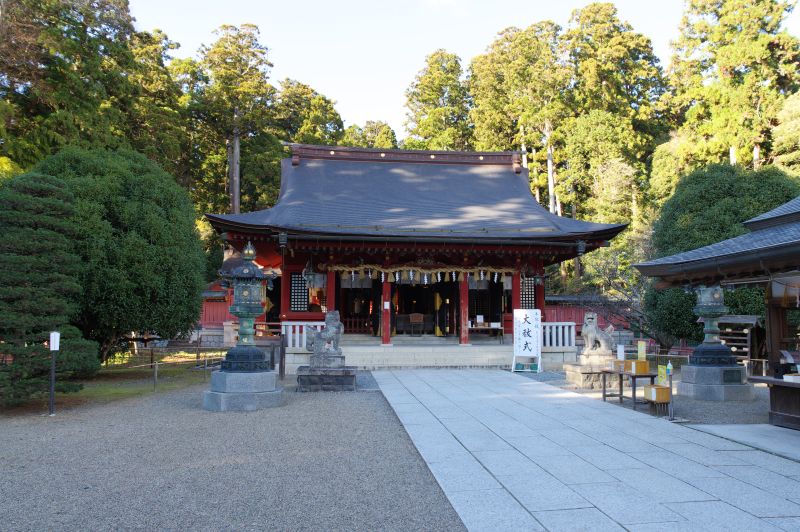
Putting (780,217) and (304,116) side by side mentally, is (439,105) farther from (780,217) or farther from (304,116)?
(780,217)

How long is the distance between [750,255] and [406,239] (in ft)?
28.0

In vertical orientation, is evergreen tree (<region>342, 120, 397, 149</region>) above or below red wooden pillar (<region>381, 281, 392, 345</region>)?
above

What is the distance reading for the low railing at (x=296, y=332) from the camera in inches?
575

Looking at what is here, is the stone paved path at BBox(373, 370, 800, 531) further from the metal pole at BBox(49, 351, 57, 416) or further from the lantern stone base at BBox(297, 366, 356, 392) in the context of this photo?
A: the metal pole at BBox(49, 351, 57, 416)

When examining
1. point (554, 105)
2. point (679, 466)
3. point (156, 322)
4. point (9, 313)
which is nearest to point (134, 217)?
point (156, 322)

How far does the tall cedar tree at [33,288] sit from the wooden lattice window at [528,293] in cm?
1274

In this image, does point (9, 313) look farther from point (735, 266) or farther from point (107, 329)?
point (735, 266)

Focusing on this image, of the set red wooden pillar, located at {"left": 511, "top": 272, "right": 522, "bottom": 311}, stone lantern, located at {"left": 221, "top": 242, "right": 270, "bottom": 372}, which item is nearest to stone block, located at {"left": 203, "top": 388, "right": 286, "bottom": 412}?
stone lantern, located at {"left": 221, "top": 242, "right": 270, "bottom": 372}

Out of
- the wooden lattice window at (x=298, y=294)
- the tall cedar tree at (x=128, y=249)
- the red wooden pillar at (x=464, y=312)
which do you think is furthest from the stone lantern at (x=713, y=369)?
the tall cedar tree at (x=128, y=249)

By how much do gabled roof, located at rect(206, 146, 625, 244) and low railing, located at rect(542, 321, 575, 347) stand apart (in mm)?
2475

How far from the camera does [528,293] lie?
1756 cm

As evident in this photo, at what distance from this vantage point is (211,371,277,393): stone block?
868 centimetres

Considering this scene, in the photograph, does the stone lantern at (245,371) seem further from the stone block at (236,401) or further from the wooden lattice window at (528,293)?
the wooden lattice window at (528,293)

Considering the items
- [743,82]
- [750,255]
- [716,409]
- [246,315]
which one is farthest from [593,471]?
[743,82]
